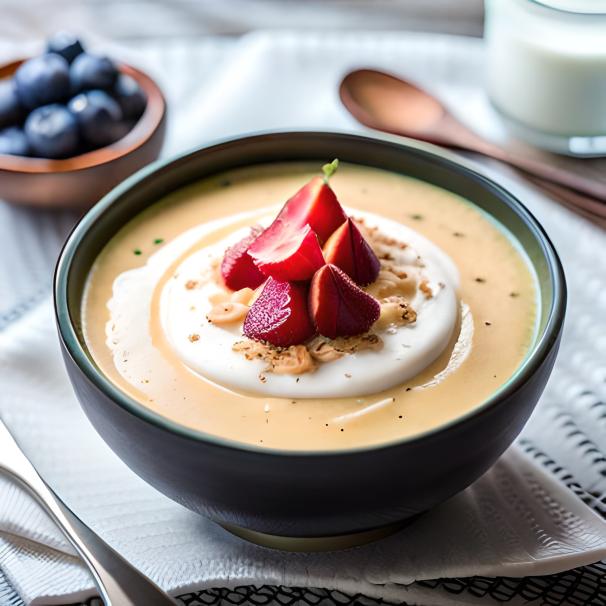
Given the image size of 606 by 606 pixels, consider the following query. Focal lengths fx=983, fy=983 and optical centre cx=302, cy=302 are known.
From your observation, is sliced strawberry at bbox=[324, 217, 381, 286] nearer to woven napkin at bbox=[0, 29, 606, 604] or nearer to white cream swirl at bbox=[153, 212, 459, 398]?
white cream swirl at bbox=[153, 212, 459, 398]

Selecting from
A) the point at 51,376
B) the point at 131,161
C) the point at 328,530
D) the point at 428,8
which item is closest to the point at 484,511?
the point at 328,530

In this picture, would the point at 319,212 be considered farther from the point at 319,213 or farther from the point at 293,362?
the point at 293,362

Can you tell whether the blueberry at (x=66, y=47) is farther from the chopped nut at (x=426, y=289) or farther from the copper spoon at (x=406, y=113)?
the chopped nut at (x=426, y=289)

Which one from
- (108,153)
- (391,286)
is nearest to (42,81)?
(108,153)

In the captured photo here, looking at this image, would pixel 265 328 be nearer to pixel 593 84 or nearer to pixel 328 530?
pixel 328 530

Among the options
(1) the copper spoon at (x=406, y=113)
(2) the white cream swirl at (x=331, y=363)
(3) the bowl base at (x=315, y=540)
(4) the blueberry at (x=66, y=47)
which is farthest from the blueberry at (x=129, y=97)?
(3) the bowl base at (x=315, y=540)

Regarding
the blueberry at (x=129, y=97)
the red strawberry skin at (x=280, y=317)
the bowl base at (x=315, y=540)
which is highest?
the red strawberry skin at (x=280, y=317)

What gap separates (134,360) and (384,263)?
39 cm

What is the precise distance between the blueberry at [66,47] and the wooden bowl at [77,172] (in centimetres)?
28

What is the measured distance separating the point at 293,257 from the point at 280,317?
9 cm

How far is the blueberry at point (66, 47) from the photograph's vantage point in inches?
86.0

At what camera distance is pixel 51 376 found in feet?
5.35

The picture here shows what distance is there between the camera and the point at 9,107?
211 centimetres

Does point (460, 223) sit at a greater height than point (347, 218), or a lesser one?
lesser
